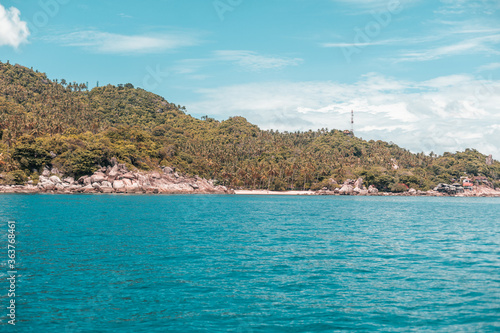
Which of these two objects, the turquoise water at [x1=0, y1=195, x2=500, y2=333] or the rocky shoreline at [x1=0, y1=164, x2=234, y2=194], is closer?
the turquoise water at [x1=0, y1=195, x2=500, y2=333]

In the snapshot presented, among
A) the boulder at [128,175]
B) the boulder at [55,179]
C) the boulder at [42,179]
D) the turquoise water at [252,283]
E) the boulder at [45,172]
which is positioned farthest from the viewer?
the boulder at [128,175]

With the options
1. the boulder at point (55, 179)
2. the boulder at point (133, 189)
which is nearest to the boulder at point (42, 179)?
the boulder at point (55, 179)

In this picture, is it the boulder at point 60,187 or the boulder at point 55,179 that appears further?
the boulder at point 55,179

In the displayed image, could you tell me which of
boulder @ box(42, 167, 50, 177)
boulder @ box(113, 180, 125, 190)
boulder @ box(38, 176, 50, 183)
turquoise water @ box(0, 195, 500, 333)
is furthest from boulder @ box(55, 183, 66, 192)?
turquoise water @ box(0, 195, 500, 333)

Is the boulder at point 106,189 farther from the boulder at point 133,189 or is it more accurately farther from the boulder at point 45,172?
the boulder at point 45,172

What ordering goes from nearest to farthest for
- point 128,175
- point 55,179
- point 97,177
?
point 55,179
point 97,177
point 128,175

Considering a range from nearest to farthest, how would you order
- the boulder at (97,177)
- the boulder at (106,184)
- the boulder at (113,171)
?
the boulder at (97,177), the boulder at (106,184), the boulder at (113,171)

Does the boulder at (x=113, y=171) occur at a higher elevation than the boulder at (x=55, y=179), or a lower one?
higher

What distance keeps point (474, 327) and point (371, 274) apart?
10691mm

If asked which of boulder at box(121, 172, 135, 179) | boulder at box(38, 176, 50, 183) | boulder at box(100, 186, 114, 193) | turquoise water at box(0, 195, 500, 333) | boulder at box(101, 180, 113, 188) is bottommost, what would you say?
turquoise water at box(0, 195, 500, 333)

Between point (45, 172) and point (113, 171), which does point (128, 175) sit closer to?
point (113, 171)

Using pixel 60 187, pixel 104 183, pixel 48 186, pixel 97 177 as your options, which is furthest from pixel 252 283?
pixel 104 183

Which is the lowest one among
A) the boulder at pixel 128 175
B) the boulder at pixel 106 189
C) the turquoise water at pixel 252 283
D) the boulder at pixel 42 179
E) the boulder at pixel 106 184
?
the turquoise water at pixel 252 283

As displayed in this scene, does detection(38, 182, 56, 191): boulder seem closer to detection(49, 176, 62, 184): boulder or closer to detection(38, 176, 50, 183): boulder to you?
detection(38, 176, 50, 183): boulder
